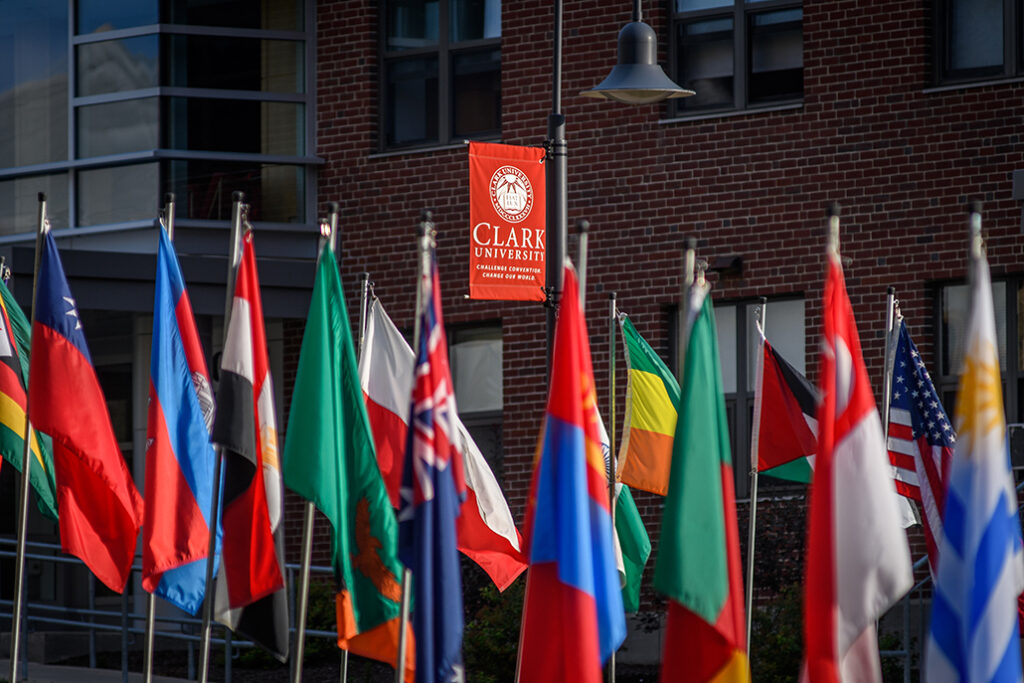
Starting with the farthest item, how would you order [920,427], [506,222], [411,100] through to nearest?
[411,100]
[506,222]
[920,427]

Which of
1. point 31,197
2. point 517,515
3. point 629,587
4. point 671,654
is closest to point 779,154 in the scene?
point 517,515

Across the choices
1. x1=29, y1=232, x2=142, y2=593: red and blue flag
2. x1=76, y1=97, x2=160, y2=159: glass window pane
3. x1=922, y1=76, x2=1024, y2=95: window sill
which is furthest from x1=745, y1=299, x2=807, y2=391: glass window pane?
x1=29, y1=232, x2=142, y2=593: red and blue flag

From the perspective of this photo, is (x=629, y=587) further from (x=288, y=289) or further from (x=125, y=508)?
(x=288, y=289)

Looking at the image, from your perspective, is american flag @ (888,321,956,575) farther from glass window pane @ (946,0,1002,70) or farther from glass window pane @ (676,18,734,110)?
glass window pane @ (676,18,734,110)

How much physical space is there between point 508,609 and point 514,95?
20.3 ft

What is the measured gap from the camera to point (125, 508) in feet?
38.0

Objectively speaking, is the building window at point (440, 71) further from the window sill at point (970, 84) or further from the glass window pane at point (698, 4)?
the window sill at point (970, 84)

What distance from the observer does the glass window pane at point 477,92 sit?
65.3ft

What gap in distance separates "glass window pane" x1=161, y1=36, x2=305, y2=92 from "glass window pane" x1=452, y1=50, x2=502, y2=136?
5.87 ft

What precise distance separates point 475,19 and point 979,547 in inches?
490

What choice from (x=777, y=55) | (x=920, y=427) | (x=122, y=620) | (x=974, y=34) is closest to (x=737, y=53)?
(x=777, y=55)

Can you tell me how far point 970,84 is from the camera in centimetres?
1709

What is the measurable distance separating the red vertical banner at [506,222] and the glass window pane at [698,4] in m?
5.58

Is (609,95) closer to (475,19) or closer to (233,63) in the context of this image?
(475,19)
